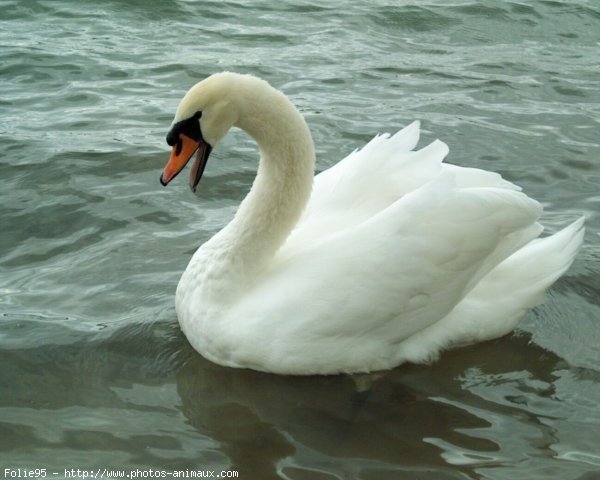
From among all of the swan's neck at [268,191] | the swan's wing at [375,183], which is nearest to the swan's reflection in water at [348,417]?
the swan's neck at [268,191]

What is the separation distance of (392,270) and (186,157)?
1.12m

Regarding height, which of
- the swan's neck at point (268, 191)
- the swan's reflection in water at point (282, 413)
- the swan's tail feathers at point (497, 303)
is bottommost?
the swan's reflection in water at point (282, 413)

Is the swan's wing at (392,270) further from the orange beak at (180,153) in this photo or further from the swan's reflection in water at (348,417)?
the orange beak at (180,153)

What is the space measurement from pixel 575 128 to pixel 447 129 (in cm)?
104

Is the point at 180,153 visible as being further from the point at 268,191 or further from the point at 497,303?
the point at 497,303

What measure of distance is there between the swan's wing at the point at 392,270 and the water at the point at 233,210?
1.15 feet

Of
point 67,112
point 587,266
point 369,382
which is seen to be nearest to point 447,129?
point 587,266

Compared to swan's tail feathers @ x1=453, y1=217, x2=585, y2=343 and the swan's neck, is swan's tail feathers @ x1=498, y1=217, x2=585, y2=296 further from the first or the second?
the swan's neck

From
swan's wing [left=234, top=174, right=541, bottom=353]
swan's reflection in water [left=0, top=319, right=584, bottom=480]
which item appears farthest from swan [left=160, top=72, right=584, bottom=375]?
swan's reflection in water [left=0, top=319, right=584, bottom=480]

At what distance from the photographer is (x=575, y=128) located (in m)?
8.17

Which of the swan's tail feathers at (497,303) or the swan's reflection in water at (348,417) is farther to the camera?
the swan's tail feathers at (497,303)

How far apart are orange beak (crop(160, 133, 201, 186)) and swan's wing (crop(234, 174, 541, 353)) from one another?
0.69 meters

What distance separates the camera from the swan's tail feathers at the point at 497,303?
5.04 m

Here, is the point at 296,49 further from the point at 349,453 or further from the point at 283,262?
the point at 349,453
